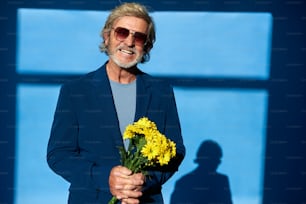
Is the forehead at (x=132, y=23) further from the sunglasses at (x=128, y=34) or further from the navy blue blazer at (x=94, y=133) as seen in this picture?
the navy blue blazer at (x=94, y=133)

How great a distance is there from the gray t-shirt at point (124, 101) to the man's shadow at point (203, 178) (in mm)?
1397

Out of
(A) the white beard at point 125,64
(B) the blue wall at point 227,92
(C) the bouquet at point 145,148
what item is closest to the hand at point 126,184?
(C) the bouquet at point 145,148

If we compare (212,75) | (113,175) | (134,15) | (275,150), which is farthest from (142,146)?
(275,150)

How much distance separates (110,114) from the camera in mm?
1312

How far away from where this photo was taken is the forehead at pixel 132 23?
1354 millimetres

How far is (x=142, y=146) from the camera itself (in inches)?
46.0

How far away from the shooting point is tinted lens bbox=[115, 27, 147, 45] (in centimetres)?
135

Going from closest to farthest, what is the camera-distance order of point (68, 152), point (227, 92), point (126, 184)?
point (126, 184) → point (68, 152) → point (227, 92)

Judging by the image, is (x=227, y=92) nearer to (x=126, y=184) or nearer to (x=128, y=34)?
(x=128, y=34)

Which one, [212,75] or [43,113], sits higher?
[212,75]

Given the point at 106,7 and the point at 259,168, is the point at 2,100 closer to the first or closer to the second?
the point at 106,7

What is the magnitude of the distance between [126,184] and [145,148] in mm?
83

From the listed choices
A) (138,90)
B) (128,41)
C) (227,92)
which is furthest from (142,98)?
(227,92)

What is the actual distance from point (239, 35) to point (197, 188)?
0.78m
